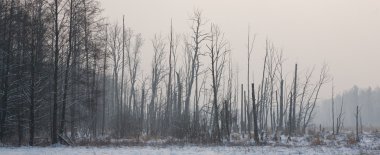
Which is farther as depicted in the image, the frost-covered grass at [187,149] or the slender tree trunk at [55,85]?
the slender tree trunk at [55,85]

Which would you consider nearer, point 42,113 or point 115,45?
point 42,113

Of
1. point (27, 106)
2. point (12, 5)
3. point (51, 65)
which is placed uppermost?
point (12, 5)

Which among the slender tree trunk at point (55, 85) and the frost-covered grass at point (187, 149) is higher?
the slender tree trunk at point (55, 85)

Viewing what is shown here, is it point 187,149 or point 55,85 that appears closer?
point 187,149

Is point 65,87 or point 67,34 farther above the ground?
point 67,34

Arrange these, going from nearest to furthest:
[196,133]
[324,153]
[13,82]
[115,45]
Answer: [324,153], [13,82], [196,133], [115,45]

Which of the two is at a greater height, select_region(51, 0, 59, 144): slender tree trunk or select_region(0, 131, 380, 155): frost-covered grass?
select_region(51, 0, 59, 144): slender tree trunk

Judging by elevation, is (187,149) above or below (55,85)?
below

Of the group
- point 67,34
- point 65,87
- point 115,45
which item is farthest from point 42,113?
point 115,45

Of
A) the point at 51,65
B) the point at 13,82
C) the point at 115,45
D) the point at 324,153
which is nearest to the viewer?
the point at 324,153

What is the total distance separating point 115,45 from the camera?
163 feet

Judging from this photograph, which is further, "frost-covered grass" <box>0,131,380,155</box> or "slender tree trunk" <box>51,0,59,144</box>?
"slender tree trunk" <box>51,0,59,144</box>

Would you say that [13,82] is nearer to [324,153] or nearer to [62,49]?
[62,49]

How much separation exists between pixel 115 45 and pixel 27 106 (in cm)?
2450
